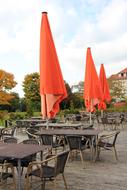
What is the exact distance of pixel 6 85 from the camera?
40375 millimetres

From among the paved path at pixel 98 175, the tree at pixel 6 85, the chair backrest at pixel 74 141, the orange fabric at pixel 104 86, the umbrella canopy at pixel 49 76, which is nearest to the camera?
the paved path at pixel 98 175

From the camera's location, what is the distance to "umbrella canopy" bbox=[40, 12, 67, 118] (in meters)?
6.63

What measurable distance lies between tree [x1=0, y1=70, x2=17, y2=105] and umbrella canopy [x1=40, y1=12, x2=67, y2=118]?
32.5 metres

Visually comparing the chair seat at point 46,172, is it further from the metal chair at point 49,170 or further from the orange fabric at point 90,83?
the orange fabric at point 90,83

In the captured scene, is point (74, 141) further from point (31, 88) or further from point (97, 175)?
point (31, 88)

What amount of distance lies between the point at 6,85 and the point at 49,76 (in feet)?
113

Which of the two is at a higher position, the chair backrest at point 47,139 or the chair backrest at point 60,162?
the chair backrest at point 47,139

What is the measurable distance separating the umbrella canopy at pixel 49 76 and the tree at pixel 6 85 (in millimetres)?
32455

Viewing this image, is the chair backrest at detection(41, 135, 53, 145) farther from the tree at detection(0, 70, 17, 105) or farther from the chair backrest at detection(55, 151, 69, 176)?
the tree at detection(0, 70, 17, 105)

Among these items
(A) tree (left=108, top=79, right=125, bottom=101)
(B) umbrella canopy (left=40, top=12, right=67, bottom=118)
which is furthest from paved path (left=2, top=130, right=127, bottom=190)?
(A) tree (left=108, top=79, right=125, bottom=101)

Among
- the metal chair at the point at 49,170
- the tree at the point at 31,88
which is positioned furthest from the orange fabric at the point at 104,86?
the tree at the point at 31,88

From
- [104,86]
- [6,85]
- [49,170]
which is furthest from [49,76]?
[6,85]

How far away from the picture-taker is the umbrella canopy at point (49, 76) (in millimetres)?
6629

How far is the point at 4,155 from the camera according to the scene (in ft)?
15.0
